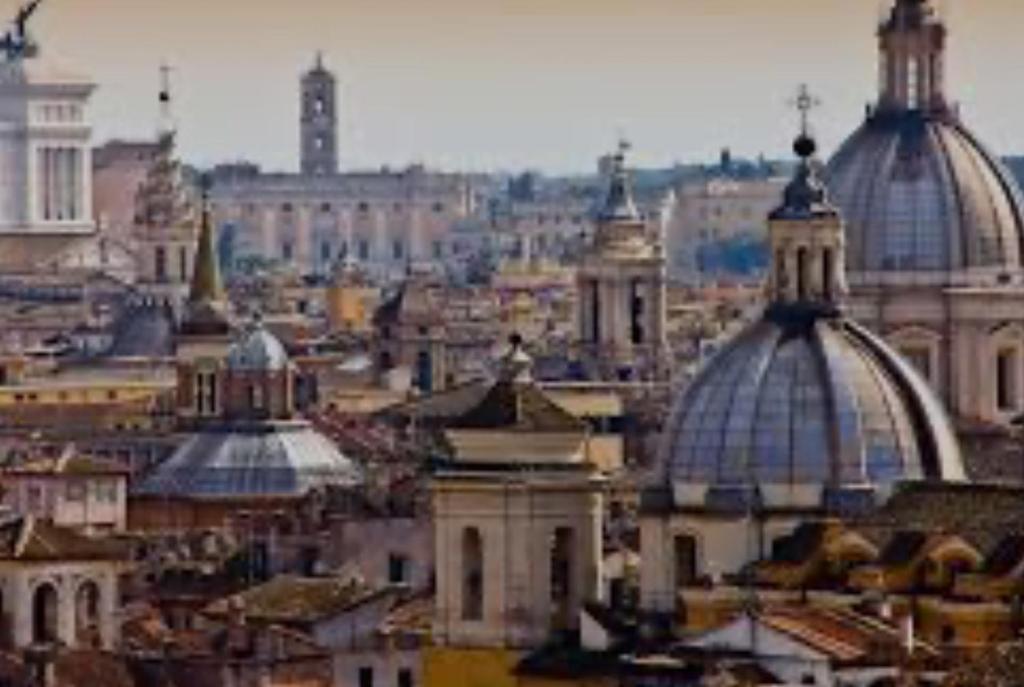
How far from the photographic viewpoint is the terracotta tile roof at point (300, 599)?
5003cm

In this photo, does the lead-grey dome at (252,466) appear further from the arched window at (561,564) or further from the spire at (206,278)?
the arched window at (561,564)

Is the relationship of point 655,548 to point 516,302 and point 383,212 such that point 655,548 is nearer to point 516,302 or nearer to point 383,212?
point 516,302

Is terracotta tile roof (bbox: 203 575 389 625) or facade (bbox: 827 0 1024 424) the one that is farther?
facade (bbox: 827 0 1024 424)

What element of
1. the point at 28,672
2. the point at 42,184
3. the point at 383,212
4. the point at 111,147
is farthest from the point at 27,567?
the point at 383,212

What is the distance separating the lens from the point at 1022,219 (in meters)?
52.3

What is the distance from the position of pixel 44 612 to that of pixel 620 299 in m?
24.8

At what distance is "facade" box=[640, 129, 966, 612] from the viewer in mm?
39938

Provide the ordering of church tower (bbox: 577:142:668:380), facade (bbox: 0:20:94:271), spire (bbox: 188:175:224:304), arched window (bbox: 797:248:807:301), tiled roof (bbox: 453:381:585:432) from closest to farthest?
tiled roof (bbox: 453:381:585:432)
arched window (bbox: 797:248:807:301)
church tower (bbox: 577:142:668:380)
spire (bbox: 188:175:224:304)
facade (bbox: 0:20:94:271)

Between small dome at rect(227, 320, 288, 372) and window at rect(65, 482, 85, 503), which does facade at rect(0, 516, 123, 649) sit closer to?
window at rect(65, 482, 85, 503)

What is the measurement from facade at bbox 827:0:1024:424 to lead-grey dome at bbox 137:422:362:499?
1513 centimetres

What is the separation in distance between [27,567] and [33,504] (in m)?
11.9

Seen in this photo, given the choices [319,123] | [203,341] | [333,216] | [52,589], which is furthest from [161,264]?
[333,216]

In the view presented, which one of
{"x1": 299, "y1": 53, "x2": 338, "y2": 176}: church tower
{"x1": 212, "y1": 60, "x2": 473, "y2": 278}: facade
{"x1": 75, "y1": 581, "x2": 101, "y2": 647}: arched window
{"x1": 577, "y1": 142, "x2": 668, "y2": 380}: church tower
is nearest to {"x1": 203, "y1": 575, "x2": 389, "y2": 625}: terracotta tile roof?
{"x1": 75, "y1": 581, "x2": 101, "y2": 647}: arched window

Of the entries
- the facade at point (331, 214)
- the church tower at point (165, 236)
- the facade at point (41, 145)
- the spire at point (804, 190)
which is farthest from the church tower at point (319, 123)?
the spire at point (804, 190)
